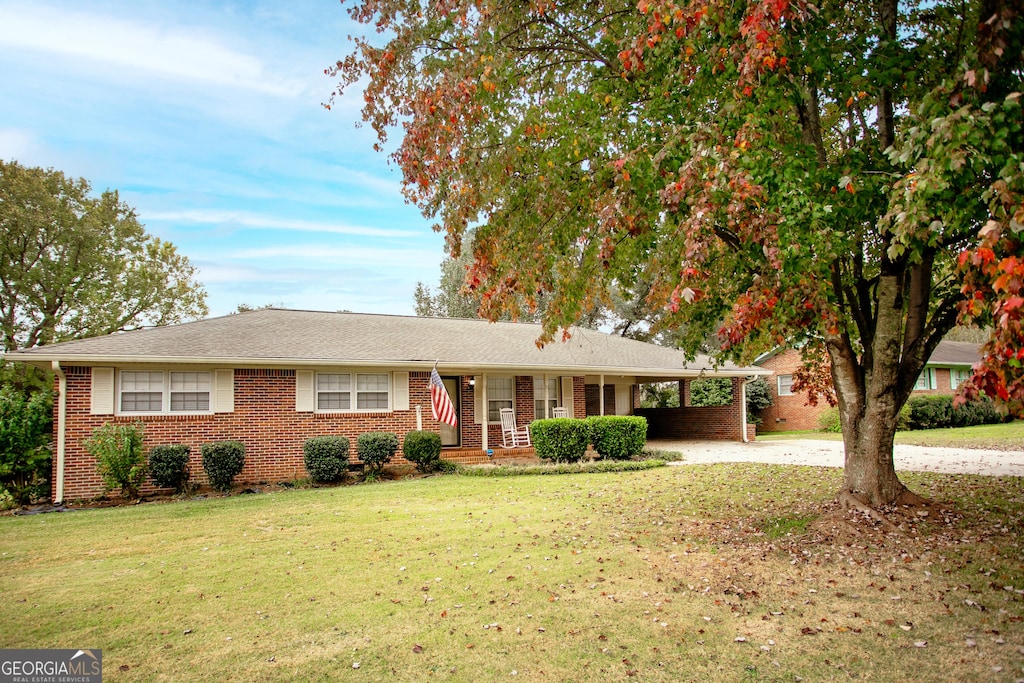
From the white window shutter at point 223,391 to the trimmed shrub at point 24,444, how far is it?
10.6 ft

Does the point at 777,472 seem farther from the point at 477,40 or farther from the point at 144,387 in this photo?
the point at 144,387

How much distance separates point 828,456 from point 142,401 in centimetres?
1624

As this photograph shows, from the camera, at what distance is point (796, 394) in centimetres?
2820

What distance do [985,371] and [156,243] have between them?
34.5 meters

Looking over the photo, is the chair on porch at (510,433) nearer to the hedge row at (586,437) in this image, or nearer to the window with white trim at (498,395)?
the window with white trim at (498,395)

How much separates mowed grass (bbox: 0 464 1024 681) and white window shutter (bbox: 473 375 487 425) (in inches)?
333

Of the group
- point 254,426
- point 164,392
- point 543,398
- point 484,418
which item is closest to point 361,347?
point 254,426

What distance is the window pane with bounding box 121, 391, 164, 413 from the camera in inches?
561

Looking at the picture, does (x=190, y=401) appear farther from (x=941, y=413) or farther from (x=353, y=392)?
(x=941, y=413)

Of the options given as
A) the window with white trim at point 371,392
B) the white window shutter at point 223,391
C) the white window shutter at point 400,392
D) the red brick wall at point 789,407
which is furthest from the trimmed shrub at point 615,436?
the red brick wall at point 789,407

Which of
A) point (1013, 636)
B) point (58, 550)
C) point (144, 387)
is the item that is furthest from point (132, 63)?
point (1013, 636)

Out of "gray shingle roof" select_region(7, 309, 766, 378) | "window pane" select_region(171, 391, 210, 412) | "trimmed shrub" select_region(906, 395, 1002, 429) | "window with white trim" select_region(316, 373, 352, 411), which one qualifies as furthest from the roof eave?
"trimmed shrub" select_region(906, 395, 1002, 429)

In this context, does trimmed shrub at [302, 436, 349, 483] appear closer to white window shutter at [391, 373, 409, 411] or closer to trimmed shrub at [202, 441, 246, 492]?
trimmed shrub at [202, 441, 246, 492]

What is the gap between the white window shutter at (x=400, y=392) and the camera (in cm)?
1688
